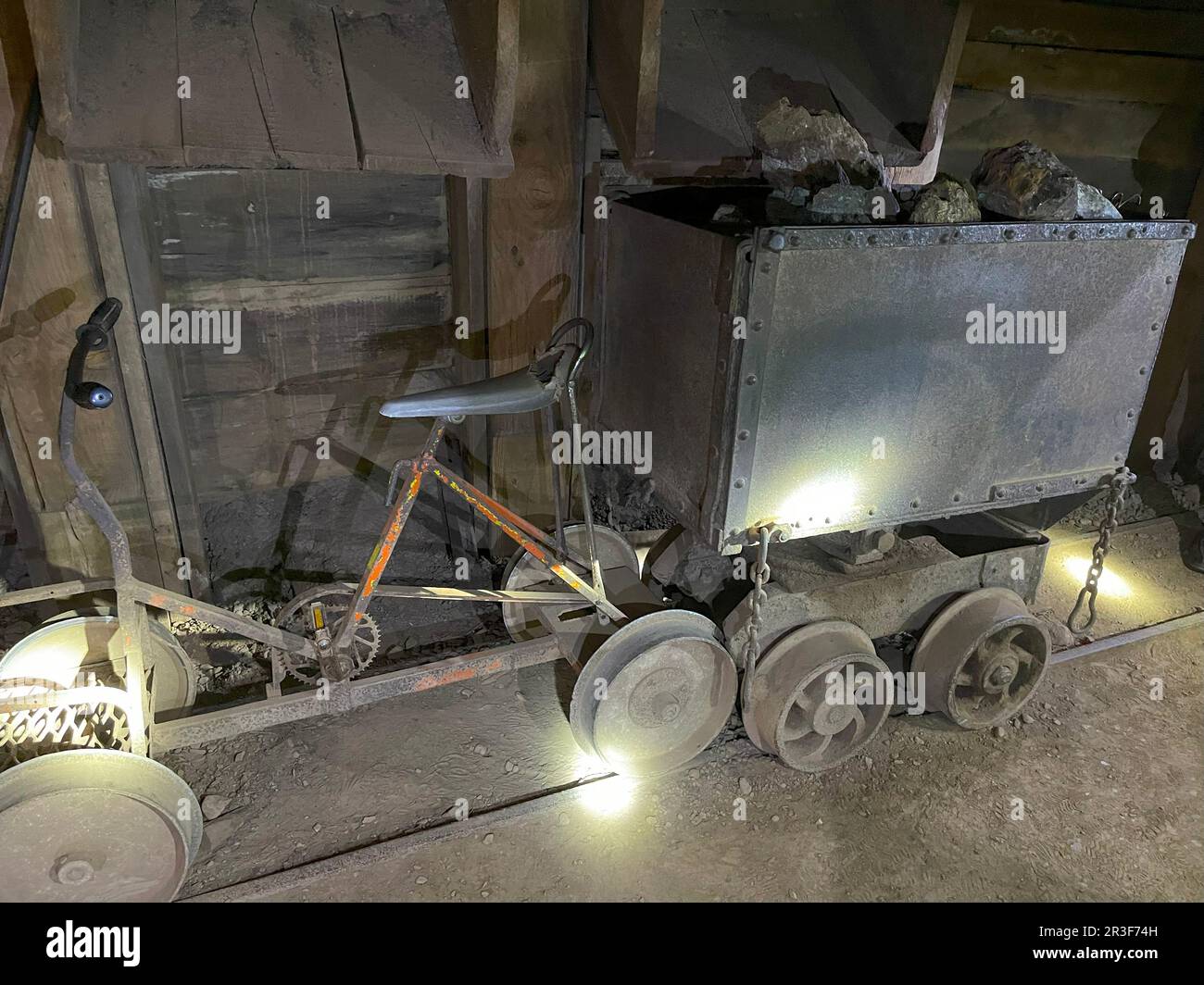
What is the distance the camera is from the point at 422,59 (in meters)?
2.91

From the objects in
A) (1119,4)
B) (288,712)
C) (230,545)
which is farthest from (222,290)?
(1119,4)

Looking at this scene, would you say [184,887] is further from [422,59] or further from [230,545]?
[422,59]

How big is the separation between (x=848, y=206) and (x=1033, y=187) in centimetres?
59

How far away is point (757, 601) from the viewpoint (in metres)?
2.78

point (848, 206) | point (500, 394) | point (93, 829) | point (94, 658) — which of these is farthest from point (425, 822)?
point (848, 206)

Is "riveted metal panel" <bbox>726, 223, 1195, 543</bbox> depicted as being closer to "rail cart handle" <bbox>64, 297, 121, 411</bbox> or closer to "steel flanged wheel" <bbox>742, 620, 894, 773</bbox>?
"steel flanged wheel" <bbox>742, 620, 894, 773</bbox>

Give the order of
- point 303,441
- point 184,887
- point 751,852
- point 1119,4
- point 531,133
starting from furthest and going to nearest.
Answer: point 1119,4 → point 303,441 → point 531,133 → point 751,852 → point 184,887

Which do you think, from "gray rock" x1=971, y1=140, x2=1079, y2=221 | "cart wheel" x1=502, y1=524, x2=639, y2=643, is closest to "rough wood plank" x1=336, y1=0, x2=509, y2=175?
"cart wheel" x1=502, y1=524, x2=639, y2=643

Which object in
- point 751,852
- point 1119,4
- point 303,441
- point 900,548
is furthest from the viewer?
point 1119,4

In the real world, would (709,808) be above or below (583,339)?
below

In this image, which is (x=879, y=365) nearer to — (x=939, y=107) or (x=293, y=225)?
(x=939, y=107)

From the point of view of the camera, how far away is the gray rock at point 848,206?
248 centimetres

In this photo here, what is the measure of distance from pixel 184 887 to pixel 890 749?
8.37ft

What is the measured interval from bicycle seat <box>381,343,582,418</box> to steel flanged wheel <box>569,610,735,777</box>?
816 mm
